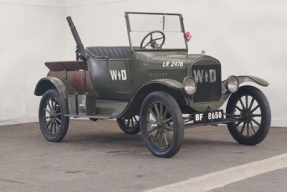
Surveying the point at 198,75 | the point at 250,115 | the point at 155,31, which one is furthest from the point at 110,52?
the point at 250,115

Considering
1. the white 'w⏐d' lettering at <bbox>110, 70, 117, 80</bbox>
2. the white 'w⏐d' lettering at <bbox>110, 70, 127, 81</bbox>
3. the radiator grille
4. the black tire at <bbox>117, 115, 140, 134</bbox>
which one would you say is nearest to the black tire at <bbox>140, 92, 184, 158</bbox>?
the radiator grille

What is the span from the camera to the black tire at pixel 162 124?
5.81 meters

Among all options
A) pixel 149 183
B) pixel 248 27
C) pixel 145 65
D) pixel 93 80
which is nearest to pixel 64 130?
pixel 93 80

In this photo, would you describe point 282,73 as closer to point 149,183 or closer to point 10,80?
point 149,183

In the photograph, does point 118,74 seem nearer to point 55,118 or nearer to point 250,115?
point 55,118

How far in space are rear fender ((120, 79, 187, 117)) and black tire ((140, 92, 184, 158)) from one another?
5.7 inches

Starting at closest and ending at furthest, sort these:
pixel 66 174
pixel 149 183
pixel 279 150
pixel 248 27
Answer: pixel 149 183
pixel 66 174
pixel 279 150
pixel 248 27

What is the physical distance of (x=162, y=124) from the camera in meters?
6.11

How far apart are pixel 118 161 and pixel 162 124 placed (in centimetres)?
68

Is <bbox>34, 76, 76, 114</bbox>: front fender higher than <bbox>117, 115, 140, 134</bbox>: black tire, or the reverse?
<bbox>34, 76, 76, 114</bbox>: front fender

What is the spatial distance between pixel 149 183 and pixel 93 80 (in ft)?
10.1

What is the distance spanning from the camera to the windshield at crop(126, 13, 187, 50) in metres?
7.14

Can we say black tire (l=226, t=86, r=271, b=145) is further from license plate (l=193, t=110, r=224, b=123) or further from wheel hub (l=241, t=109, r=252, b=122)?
license plate (l=193, t=110, r=224, b=123)

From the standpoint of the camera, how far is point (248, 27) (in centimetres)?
884
